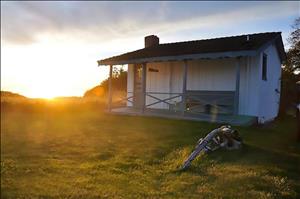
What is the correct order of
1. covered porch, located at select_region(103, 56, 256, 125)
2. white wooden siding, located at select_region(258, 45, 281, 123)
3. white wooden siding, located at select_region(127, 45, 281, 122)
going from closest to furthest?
covered porch, located at select_region(103, 56, 256, 125), white wooden siding, located at select_region(127, 45, 281, 122), white wooden siding, located at select_region(258, 45, 281, 123)

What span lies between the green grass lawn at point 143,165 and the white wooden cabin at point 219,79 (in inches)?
82.1

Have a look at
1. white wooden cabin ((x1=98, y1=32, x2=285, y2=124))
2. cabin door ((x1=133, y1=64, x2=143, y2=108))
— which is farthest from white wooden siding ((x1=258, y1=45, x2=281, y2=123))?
cabin door ((x1=133, y1=64, x2=143, y2=108))

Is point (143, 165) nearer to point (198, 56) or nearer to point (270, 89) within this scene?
point (198, 56)

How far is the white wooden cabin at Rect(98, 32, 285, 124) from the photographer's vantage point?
13795 mm

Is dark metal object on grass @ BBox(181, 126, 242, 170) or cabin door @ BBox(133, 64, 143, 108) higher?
cabin door @ BBox(133, 64, 143, 108)

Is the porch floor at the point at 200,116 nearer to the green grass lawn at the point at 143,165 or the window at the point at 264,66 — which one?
the green grass lawn at the point at 143,165

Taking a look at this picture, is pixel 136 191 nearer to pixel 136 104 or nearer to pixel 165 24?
pixel 165 24

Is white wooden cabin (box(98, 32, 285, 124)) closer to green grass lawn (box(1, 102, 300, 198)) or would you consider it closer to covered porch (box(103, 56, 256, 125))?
covered porch (box(103, 56, 256, 125))

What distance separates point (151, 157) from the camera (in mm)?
8938

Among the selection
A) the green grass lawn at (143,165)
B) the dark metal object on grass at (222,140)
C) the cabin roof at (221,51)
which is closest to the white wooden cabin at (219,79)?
the cabin roof at (221,51)

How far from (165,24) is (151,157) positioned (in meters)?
5.25

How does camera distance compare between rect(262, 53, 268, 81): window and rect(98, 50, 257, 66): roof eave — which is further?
rect(262, 53, 268, 81): window

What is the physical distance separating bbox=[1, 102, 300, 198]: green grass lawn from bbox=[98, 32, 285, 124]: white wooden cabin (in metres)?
2.08

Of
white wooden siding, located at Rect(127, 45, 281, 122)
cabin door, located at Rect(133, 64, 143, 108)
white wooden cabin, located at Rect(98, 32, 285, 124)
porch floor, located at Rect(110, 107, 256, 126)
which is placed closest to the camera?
porch floor, located at Rect(110, 107, 256, 126)
